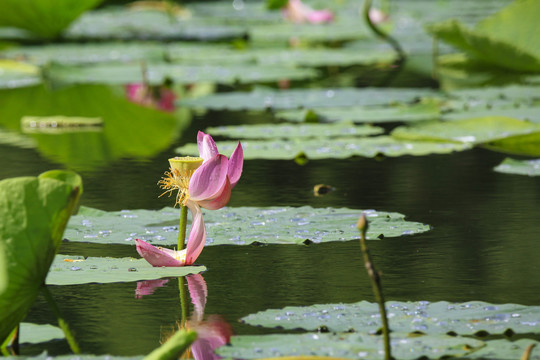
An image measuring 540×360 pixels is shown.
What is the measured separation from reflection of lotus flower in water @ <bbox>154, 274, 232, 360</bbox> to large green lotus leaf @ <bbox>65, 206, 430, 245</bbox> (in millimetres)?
269

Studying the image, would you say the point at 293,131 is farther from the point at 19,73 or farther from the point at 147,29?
the point at 147,29

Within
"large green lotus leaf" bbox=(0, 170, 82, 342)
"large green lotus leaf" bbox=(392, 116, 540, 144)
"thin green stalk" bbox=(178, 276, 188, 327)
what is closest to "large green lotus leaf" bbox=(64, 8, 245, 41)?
Answer: "large green lotus leaf" bbox=(392, 116, 540, 144)

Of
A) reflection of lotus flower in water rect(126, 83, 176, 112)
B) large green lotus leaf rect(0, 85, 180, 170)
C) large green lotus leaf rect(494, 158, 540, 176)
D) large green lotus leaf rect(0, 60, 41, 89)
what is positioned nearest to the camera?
large green lotus leaf rect(494, 158, 540, 176)

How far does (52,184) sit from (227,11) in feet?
41.7

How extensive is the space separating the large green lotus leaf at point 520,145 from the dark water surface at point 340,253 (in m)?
0.09

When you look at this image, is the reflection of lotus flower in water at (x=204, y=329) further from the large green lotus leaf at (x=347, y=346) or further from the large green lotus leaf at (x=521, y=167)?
the large green lotus leaf at (x=521, y=167)

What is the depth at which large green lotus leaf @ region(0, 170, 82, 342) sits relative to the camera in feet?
5.07

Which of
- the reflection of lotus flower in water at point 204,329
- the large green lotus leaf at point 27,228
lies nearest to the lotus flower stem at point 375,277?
the reflection of lotus flower in water at point 204,329

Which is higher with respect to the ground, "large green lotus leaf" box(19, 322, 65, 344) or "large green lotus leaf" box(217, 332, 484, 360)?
"large green lotus leaf" box(217, 332, 484, 360)

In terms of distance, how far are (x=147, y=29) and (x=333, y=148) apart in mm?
7305

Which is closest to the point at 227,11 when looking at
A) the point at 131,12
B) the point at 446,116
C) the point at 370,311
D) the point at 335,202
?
the point at 131,12

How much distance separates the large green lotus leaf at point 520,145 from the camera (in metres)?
3.52

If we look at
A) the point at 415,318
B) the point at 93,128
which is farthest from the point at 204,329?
the point at 93,128

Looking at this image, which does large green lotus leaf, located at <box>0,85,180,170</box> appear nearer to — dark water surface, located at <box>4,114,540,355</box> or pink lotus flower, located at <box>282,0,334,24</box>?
dark water surface, located at <box>4,114,540,355</box>
